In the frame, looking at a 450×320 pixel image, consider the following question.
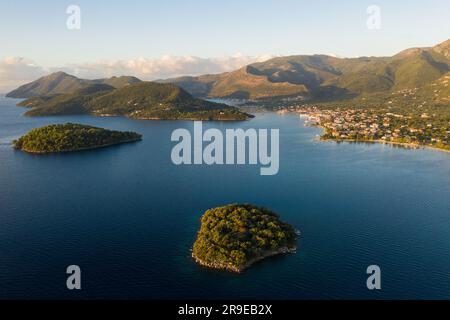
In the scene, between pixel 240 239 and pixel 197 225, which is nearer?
pixel 240 239

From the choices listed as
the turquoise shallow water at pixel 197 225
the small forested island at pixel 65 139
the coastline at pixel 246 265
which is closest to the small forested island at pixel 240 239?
the coastline at pixel 246 265

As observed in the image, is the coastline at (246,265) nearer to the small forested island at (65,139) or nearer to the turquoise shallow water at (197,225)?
the turquoise shallow water at (197,225)

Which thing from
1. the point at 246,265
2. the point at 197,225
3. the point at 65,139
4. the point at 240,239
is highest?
the point at 65,139

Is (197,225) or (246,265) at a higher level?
(197,225)

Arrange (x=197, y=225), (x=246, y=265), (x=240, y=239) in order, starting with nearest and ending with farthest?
(x=246, y=265) < (x=240, y=239) < (x=197, y=225)

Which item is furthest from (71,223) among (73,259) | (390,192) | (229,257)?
(390,192)

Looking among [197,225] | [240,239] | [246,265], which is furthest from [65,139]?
[246,265]

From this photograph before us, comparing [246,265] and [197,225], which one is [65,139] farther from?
[246,265]

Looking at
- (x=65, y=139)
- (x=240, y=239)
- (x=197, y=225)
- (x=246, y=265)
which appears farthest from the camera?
(x=65, y=139)
